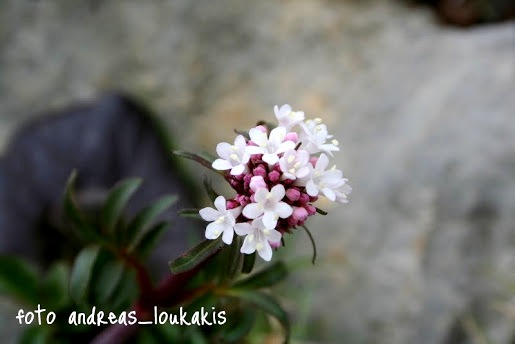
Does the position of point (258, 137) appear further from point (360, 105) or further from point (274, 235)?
point (360, 105)

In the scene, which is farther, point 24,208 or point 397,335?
point 24,208

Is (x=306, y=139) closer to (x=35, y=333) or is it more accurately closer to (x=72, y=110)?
(x=35, y=333)

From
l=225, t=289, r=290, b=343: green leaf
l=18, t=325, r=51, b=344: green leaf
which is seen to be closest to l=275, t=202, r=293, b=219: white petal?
l=225, t=289, r=290, b=343: green leaf

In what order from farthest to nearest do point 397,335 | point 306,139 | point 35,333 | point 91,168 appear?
point 91,168, point 397,335, point 35,333, point 306,139

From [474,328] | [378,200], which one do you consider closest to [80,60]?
[378,200]

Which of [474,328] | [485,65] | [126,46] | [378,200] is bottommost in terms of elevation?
[474,328]

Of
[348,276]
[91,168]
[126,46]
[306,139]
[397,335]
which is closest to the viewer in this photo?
[306,139]

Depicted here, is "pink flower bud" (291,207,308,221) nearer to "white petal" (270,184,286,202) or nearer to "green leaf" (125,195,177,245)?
"white petal" (270,184,286,202)

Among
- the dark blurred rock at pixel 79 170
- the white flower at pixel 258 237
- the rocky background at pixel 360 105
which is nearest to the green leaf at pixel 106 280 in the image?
the white flower at pixel 258 237
